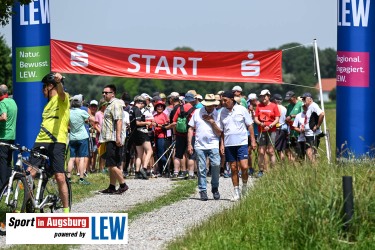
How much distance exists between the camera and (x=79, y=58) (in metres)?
27.4

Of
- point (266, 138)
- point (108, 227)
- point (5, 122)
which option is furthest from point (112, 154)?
point (108, 227)

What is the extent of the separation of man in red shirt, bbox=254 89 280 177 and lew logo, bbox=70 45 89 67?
442 centimetres

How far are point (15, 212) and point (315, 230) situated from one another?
422 centimetres

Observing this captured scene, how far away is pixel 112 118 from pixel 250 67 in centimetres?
835

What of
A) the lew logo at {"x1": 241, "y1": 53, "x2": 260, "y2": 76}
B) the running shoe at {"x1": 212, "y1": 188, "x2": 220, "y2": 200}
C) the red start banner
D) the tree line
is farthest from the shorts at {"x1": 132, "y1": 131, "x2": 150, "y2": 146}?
the tree line

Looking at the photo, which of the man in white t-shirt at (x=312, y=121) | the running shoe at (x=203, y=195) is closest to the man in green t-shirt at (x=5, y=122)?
the running shoe at (x=203, y=195)

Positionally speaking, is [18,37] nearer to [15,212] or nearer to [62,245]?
[15,212]

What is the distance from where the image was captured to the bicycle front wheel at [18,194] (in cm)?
1489

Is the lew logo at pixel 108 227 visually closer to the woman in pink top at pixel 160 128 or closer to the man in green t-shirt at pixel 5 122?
the man in green t-shirt at pixel 5 122

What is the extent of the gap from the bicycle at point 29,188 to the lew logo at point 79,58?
1170cm

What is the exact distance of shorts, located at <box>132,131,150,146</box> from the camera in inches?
1013

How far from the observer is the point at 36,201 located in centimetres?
1519

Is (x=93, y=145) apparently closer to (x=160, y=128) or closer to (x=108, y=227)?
(x=160, y=128)

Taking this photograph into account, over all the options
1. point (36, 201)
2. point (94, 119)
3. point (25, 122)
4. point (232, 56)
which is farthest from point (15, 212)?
point (232, 56)
